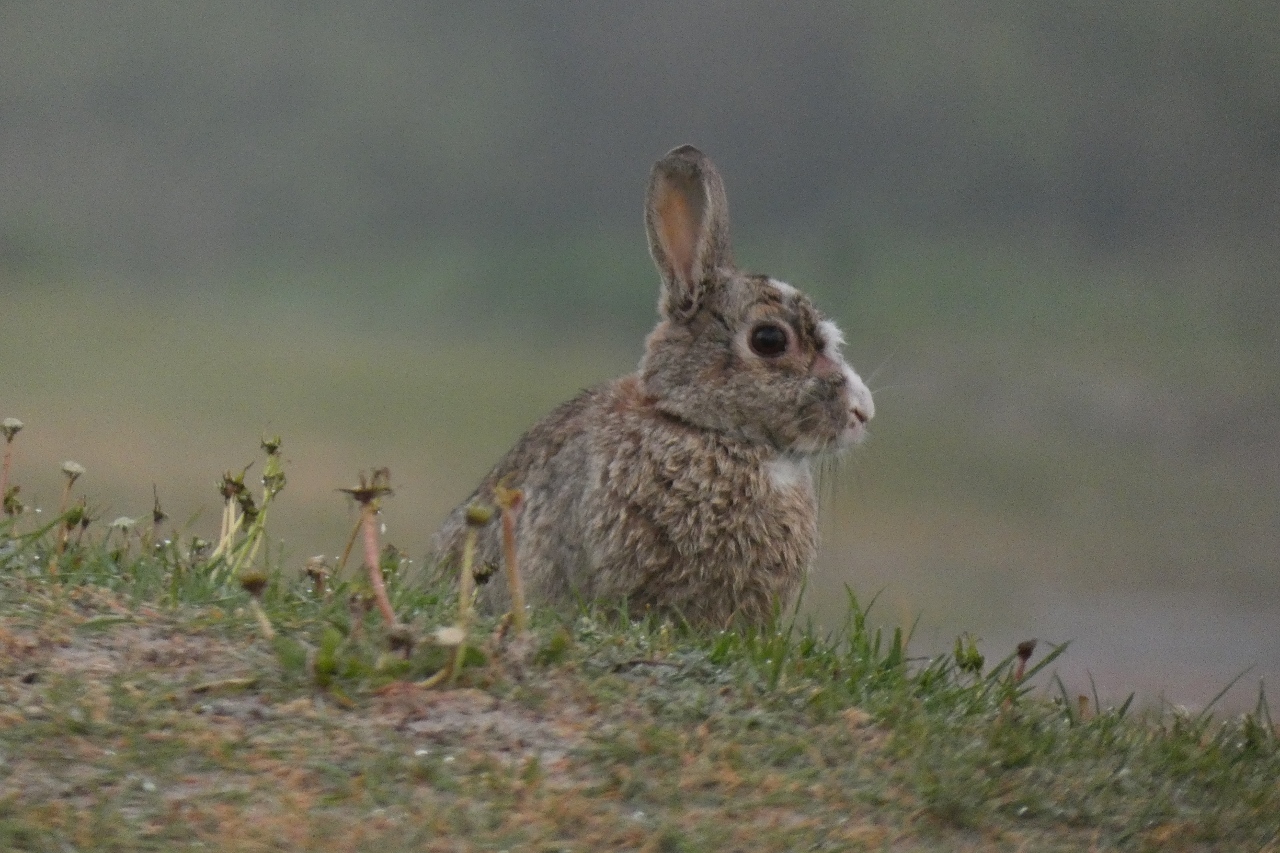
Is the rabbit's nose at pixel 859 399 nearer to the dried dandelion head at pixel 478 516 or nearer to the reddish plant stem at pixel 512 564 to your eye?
the reddish plant stem at pixel 512 564

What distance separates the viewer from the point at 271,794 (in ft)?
12.8

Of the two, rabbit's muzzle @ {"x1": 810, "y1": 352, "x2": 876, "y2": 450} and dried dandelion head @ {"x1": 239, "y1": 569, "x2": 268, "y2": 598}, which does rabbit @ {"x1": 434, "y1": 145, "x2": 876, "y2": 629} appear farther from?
dried dandelion head @ {"x1": 239, "y1": 569, "x2": 268, "y2": 598}

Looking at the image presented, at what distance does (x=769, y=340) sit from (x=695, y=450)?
1.65 feet

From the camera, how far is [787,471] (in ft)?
20.6

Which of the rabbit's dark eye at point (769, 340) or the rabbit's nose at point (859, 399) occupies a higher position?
the rabbit's dark eye at point (769, 340)

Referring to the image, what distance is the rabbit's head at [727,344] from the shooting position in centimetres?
621

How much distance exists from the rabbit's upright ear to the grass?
61.8 inches

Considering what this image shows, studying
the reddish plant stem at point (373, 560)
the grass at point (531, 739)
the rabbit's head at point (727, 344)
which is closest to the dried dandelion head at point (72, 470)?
the grass at point (531, 739)

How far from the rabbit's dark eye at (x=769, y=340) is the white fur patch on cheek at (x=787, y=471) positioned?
1.27ft

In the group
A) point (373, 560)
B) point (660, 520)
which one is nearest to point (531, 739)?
point (373, 560)

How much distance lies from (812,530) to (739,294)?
90 centimetres

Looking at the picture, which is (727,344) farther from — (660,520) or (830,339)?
(660,520)

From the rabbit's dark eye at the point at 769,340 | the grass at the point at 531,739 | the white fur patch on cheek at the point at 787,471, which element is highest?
the rabbit's dark eye at the point at 769,340

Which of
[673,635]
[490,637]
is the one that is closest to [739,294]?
[673,635]
